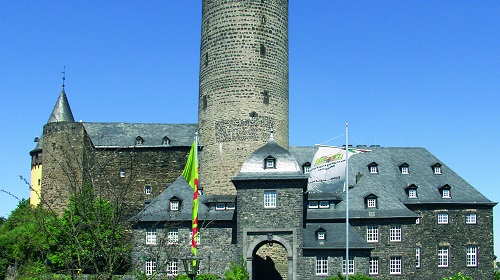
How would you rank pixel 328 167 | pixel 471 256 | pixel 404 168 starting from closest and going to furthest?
pixel 328 167, pixel 471 256, pixel 404 168

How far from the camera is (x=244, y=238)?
131ft

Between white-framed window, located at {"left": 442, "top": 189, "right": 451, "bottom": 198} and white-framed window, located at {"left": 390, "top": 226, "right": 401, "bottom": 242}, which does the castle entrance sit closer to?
white-framed window, located at {"left": 390, "top": 226, "right": 401, "bottom": 242}

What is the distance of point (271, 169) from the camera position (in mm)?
40688

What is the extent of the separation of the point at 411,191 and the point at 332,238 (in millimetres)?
11692

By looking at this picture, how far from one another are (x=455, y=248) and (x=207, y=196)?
697 inches

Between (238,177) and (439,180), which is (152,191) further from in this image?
(439,180)

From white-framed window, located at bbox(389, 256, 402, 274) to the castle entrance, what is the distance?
663 centimetres

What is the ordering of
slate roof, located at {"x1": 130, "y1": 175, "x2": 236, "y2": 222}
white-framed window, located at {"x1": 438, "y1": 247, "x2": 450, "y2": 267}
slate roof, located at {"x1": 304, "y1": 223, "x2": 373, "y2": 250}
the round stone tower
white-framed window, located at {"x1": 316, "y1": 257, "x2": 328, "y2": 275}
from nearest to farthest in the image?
white-framed window, located at {"x1": 316, "y1": 257, "x2": 328, "y2": 275} → slate roof, located at {"x1": 304, "y1": 223, "x2": 373, "y2": 250} → slate roof, located at {"x1": 130, "y1": 175, "x2": 236, "y2": 222} → the round stone tower → white-framed window, located at {"x1": 438, "y1": 247, "x2": 450, "y2": 267}

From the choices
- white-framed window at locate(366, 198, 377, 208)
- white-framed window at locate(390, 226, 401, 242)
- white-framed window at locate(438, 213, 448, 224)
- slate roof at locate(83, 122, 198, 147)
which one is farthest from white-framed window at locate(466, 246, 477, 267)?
slate roof at locate(83, 122, 198, 147)

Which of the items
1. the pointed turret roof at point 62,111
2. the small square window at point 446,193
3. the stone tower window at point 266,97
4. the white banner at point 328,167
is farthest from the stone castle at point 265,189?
the pointed turret roof at point 62,111

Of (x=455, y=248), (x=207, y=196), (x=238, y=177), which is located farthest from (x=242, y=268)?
(x=455, y=248)

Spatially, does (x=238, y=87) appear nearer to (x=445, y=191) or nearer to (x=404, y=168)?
(x=404, y=168)

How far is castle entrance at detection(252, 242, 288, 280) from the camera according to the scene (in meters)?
44.9

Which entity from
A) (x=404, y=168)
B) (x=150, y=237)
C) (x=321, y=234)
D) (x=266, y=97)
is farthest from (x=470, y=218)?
(x=150, y=237)
